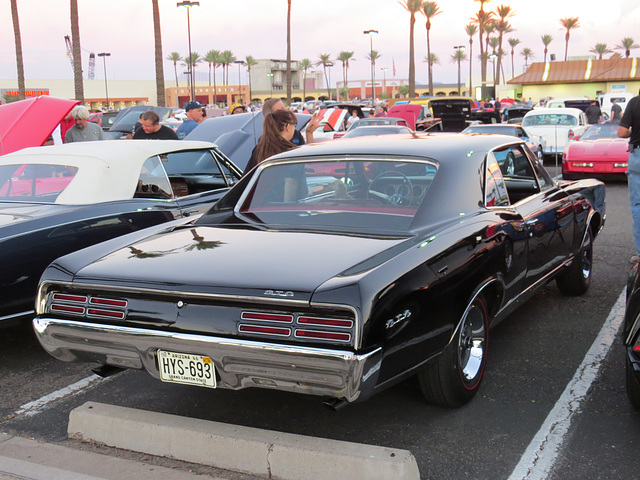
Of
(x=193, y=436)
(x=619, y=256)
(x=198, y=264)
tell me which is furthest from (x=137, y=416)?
(x=619, y=256)

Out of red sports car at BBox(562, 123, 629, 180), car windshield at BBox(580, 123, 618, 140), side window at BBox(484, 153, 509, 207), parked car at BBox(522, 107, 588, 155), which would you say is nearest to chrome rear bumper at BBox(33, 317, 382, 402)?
side window at BBox(484, 153, 509, 207)

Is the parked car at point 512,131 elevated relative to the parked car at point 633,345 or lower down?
elevated

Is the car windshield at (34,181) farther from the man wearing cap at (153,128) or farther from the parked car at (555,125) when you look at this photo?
the parked car at (555,125)

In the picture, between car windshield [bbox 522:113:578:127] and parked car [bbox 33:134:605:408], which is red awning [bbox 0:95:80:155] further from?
car windshield [bbox 522:113:578:127]

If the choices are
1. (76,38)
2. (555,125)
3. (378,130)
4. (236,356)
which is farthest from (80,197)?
(76,38)

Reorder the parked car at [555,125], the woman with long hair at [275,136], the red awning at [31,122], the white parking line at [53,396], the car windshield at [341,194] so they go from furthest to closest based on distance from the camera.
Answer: the parked car at [555,125]
the red awning at [31,122]
the woman with long hair at [275,136]
the white parking line at [53,396]
the car windshield at [341,194]

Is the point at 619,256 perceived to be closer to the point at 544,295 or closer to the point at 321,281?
the point at 544,295

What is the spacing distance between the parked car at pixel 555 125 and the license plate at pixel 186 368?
17.4 m

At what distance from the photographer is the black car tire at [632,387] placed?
3.58m

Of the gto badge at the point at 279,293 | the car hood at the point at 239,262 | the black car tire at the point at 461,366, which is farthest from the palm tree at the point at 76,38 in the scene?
the gto badge at the point at 279,293

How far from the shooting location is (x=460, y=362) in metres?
3.84

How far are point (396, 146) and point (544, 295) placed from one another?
2527mm

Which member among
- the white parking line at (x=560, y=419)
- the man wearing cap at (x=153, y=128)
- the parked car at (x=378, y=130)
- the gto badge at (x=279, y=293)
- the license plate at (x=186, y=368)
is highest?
the man wearing cap at (x=153, y=128)

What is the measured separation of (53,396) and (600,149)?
12811 mm
